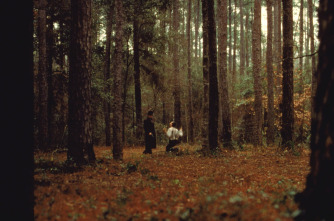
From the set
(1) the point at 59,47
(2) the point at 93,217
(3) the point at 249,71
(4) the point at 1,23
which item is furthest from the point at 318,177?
(3) the point at 249,71

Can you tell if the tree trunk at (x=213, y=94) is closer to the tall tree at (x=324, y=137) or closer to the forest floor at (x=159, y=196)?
the forest floor at (x=159, y=196)

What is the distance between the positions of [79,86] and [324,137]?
7.37 metres

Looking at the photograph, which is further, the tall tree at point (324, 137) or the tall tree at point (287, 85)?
the tall tree at point (287, 85)

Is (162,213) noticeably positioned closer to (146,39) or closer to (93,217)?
(93,217)

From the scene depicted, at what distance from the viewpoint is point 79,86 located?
8.77 m

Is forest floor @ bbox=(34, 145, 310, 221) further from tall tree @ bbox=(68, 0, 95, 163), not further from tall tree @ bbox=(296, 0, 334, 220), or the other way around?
tall tree @ bbox=(68, 0, 95, 163)

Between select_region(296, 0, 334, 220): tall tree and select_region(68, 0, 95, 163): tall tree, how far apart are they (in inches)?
277

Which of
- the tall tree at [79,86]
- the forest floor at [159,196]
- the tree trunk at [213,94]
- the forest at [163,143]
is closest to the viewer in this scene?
the forest at [163,143]

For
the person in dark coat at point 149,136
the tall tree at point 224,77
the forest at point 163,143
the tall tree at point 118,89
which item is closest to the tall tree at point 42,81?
the forest at point 163,143

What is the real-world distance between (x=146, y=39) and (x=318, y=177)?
2104 cm

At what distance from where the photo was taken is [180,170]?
8.75 m

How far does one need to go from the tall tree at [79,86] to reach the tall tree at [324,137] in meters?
7.05

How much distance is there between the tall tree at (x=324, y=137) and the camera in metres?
2.69

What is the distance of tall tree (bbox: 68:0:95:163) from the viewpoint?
8711 millimetres
